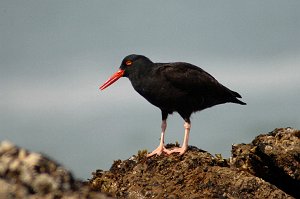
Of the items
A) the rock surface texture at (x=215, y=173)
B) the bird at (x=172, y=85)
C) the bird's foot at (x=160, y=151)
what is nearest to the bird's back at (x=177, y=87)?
the bird at (x=172, y=85)

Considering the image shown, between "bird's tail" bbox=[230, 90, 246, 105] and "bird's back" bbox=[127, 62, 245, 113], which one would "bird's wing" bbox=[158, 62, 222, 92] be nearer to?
"bird's back" bbox=[127, 62, 245, 113]

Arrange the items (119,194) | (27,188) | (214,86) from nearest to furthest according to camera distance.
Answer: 1. (27,188)
2. (119,194)
3. (214,86)

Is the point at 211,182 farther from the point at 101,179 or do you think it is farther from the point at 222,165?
the point at 101,179

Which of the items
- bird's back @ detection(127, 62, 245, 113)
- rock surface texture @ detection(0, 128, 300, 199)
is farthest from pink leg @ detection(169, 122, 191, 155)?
bird's back @ detection(127, 62, 245, 113)

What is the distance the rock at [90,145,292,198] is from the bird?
7.71 ft

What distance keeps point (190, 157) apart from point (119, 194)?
1557mm

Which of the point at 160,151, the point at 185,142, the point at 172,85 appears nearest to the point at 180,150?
the point at 160,151

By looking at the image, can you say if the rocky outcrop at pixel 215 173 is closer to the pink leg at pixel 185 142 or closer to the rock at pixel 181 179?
the rock at pixel 181 179

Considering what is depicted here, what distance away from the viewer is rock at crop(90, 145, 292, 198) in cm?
1148

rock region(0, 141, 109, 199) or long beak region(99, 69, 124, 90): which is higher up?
long beak region(99, 69, 124, 90)

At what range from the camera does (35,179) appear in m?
5.23

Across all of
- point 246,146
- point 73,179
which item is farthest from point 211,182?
point 73,179

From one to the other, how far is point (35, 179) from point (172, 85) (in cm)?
1053

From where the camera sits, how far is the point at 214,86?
16281 millimetres
